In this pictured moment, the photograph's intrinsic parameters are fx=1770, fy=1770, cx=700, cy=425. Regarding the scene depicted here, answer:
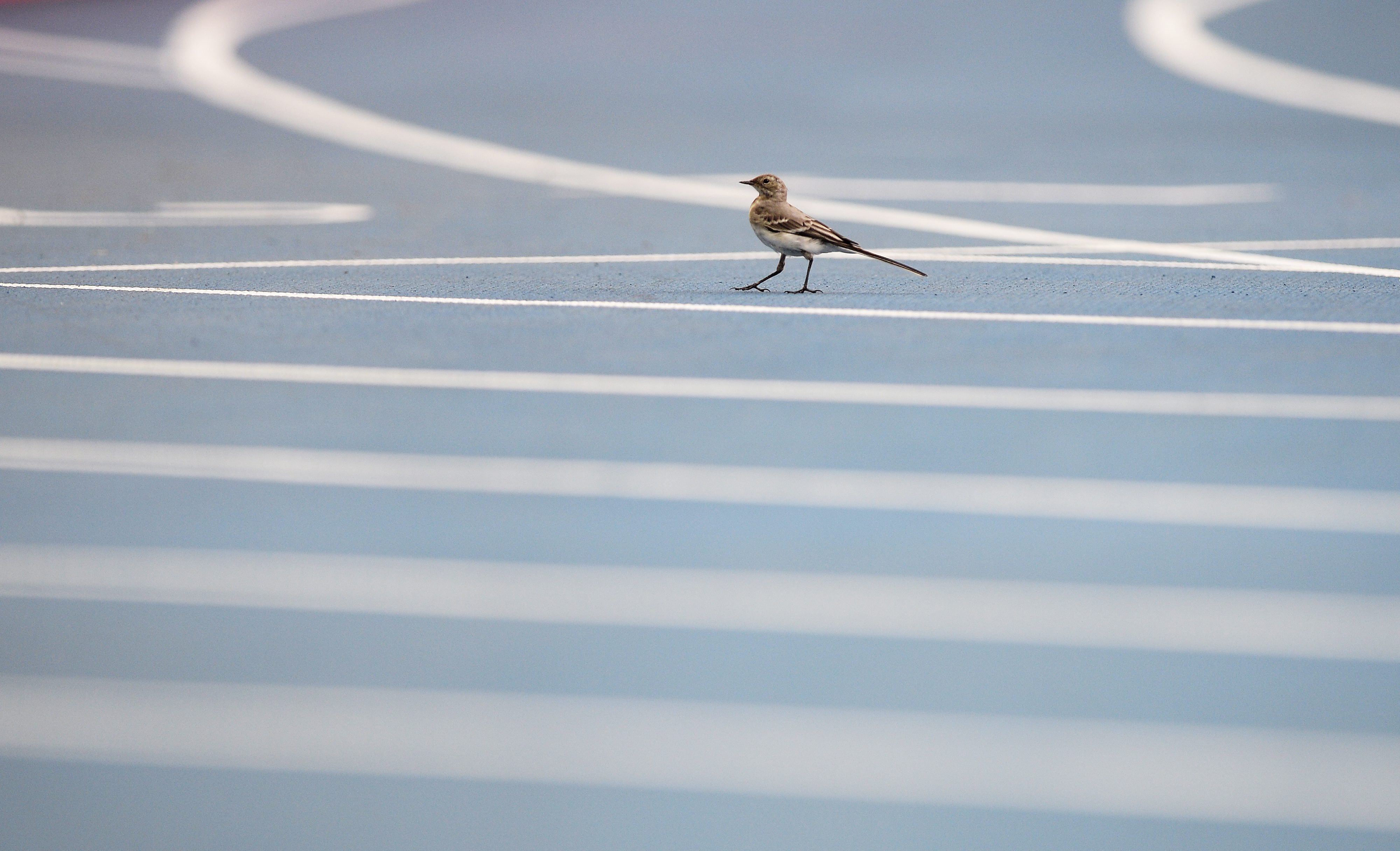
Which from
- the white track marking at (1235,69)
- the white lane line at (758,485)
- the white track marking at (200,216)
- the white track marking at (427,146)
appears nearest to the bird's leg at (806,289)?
the white track marking at (427,146)

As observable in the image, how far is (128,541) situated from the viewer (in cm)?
466

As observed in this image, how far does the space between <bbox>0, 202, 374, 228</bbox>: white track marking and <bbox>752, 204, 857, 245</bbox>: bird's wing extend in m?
3.93

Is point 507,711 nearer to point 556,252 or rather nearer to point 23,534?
point 23,534

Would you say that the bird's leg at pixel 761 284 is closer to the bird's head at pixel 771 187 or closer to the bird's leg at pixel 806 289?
the bird's leg at pixel 806 289

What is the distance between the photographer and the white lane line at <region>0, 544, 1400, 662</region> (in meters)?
4.05

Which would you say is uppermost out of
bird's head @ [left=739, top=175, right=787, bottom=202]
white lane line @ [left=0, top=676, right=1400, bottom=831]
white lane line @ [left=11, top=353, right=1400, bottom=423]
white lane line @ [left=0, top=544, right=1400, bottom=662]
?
bird's head @ [left=739, top=175, right=787, bottom=202]

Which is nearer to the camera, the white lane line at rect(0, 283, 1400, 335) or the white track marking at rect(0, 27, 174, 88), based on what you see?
the white lane line at rect(0, 283, 1400, 335)

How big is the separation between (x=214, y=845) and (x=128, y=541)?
63.3 inches

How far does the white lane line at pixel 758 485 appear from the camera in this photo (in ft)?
15.9

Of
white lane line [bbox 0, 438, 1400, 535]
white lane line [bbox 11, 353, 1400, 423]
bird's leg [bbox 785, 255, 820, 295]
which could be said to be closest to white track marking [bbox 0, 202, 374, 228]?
bird's leg [bbox 785, 255, 820, 295]

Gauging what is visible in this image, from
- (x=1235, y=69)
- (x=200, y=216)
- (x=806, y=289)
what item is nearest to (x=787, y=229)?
(x=806, y=289)

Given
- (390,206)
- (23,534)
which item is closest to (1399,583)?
(23,534)

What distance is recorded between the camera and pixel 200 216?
10.9m

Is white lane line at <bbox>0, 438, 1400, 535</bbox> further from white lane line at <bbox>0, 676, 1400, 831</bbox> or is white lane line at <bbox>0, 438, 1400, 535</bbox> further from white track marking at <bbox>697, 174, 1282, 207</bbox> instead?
white track marking at <bbox>697, 174, 1282, 207</bbox>
